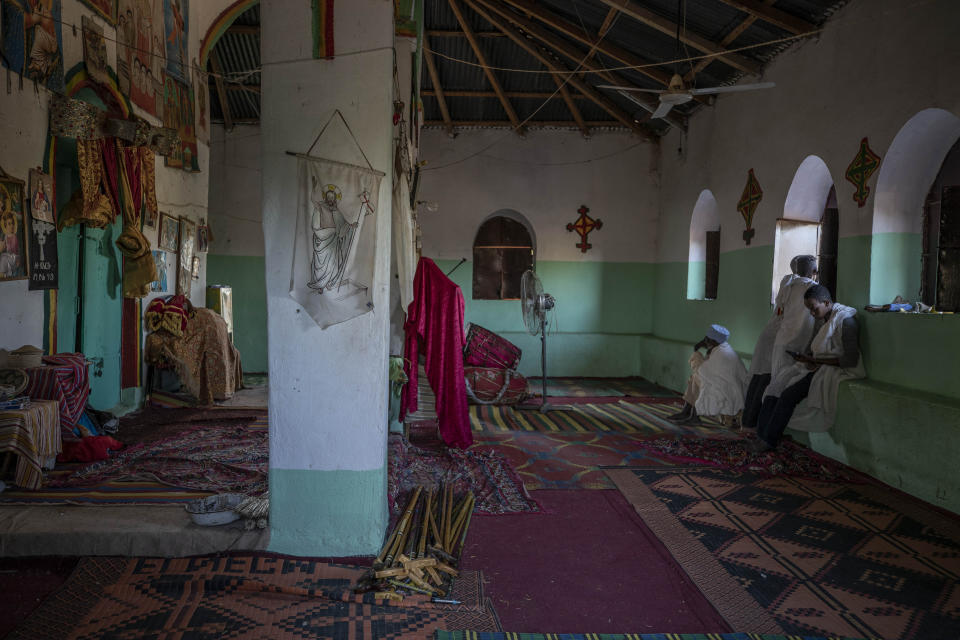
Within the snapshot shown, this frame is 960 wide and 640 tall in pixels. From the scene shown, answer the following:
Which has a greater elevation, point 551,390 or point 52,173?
point 52,173

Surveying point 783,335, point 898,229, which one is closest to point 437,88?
point 783,335

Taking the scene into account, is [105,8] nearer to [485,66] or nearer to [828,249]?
[485,66]

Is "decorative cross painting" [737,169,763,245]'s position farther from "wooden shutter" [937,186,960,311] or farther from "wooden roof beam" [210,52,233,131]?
"wooden roof beam" [210,52,233,131]

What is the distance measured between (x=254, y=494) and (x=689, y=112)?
26.6 feet

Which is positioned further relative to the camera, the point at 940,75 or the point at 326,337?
the point at 940,75

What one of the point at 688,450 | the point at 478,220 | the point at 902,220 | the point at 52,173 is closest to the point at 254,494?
the point at 52,173

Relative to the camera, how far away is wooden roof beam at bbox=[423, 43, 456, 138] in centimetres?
918

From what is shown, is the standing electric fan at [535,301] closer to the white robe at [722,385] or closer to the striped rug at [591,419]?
the striped rug at [591,419]

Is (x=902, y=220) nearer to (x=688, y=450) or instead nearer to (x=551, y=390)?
(x=688, y=450)

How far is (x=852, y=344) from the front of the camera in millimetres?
5184

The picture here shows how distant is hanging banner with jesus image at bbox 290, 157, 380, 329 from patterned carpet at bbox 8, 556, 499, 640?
1.25 metres

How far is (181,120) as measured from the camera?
7395 mm

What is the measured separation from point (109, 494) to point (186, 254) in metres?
4.40

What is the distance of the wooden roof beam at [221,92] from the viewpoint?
9.23m
